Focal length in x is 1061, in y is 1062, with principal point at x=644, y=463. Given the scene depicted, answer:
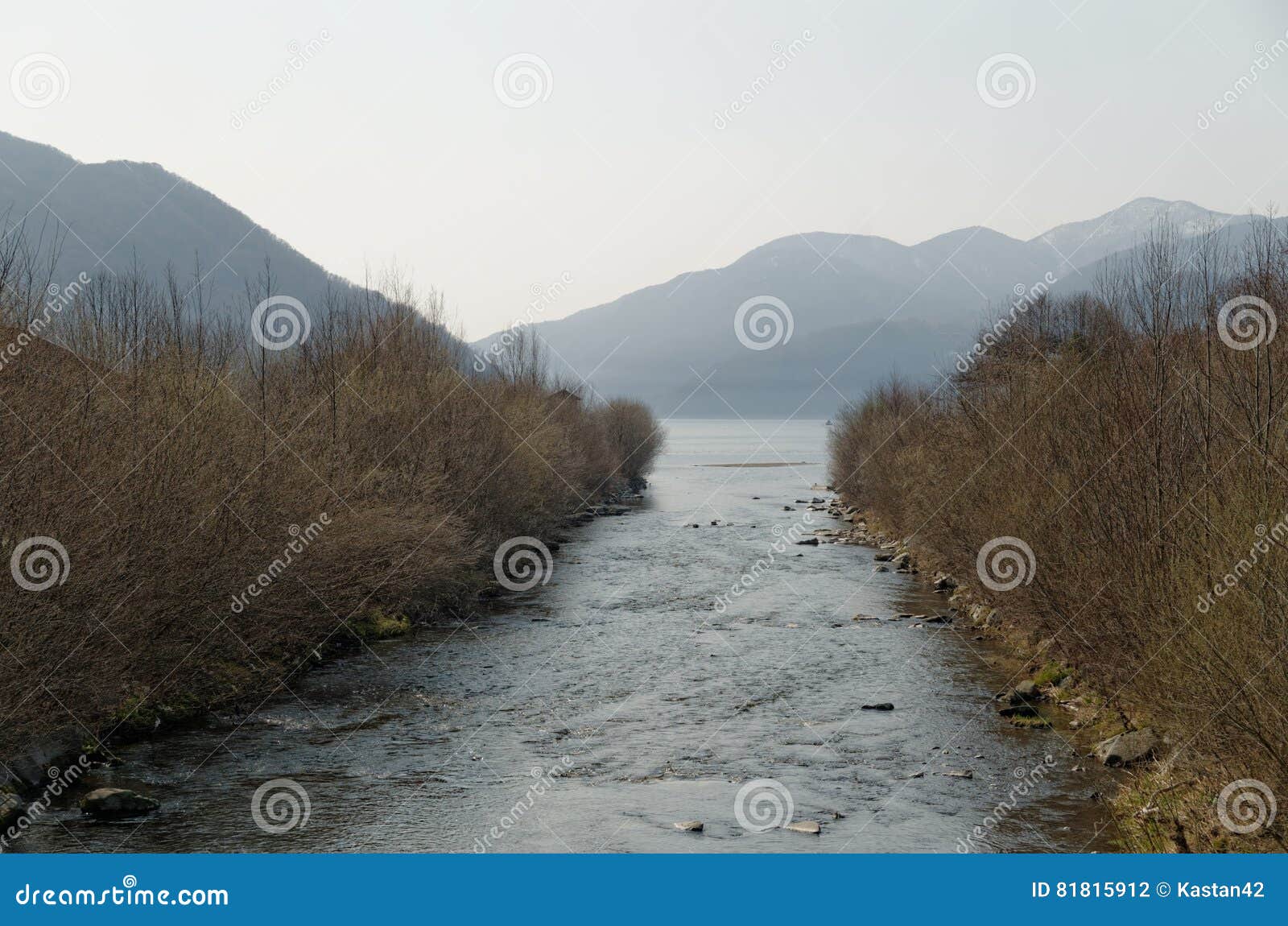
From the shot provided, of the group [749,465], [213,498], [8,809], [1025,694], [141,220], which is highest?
[141,220]

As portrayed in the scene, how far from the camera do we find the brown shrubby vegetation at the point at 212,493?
11.8 meters

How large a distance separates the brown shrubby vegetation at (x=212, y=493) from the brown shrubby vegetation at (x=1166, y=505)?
38.7ft

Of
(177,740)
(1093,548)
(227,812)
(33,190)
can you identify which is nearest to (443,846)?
(227,812)

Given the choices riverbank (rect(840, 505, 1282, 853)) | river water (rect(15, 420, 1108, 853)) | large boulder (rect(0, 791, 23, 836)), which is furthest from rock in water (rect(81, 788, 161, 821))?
riverbank (rect(840, 505, 1282, 853))

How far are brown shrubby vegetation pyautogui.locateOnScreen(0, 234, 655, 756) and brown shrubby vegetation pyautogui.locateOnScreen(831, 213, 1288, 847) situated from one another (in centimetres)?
Answer: 1179

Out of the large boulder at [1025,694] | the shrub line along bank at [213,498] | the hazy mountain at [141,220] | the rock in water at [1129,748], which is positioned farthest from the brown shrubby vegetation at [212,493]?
the hazy mountain at [141,220]

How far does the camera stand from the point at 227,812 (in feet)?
40.7

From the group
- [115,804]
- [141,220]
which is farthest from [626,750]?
[141,220]

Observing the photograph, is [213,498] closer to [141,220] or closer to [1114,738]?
[1114,738]

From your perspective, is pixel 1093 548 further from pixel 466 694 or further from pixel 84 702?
pixel 84 702

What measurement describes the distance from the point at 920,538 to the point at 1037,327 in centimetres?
795

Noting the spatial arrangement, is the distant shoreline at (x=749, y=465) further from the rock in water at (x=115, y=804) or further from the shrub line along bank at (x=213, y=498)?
the rock in water at (x=115, y=804)

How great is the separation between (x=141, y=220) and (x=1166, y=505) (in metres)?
146

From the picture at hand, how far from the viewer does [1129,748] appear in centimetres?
1408
